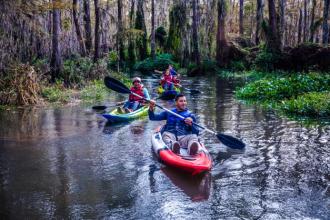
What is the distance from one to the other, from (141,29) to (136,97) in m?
25.9

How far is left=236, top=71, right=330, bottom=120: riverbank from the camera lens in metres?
12.1

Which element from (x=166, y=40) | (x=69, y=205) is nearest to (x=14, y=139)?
(x=69, y=205)

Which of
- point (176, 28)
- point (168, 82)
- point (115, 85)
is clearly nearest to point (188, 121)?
point (115, 85)

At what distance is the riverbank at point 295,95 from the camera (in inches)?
477

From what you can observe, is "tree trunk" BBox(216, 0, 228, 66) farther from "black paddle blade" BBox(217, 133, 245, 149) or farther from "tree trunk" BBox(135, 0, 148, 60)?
"black paddle blade" BBox(217, 133, 245, 149)

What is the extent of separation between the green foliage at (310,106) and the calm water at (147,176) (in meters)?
1.09

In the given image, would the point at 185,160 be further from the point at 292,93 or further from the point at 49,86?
the point at 49,86

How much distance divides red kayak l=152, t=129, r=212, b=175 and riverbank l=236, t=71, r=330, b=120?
5.71m

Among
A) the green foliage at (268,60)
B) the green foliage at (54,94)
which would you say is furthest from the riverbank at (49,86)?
the green foliage at (268,60)

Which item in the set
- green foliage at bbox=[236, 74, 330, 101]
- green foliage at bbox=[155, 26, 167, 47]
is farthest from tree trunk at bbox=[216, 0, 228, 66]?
green foliage at bbox=[236, 74, 330, 101]

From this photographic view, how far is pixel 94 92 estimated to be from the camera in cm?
1773

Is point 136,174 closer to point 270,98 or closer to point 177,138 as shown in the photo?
point 177,138

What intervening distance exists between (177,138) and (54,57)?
11.5 metres

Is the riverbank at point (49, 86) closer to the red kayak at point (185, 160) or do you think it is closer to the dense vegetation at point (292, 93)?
the dense vegetation at point (292, 93)
